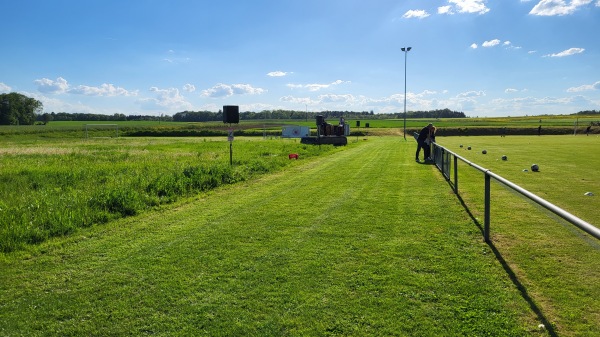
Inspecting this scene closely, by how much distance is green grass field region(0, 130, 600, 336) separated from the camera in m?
3.40

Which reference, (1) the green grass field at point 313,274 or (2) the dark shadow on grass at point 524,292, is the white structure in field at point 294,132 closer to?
(1) the green grass field at point 313,274

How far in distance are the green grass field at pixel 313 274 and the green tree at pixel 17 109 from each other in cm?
12044

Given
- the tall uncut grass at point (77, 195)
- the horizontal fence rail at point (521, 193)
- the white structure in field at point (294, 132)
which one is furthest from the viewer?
the white structure in field at point (294, 132)

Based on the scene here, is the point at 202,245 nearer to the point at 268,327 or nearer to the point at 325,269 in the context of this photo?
the point at 325,269

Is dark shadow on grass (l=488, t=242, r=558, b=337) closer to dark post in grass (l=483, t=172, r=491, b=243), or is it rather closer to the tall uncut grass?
dark post in grass (l=483, t=172, r=491, b=243)

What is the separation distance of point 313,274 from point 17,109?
128391 millimetres

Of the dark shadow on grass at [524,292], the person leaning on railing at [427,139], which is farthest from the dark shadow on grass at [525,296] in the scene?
the person leaning on railing at [427,139]

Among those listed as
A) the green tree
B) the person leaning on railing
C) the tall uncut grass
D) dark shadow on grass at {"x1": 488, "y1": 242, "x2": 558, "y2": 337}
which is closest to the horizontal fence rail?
dark shadow on grass at {"x1": 488, "y1": 242, "x2": 558, "y2": 337}

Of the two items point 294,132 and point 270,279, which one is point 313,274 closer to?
point 270,279

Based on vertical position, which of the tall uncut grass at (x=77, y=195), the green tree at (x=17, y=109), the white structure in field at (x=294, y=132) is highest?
the green tree at (x=17, y=109)

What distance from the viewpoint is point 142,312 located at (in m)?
3.63

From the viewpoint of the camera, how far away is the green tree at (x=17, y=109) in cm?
10081

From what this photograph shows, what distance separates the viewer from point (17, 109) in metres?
104

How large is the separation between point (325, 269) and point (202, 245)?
2086 millimetres
